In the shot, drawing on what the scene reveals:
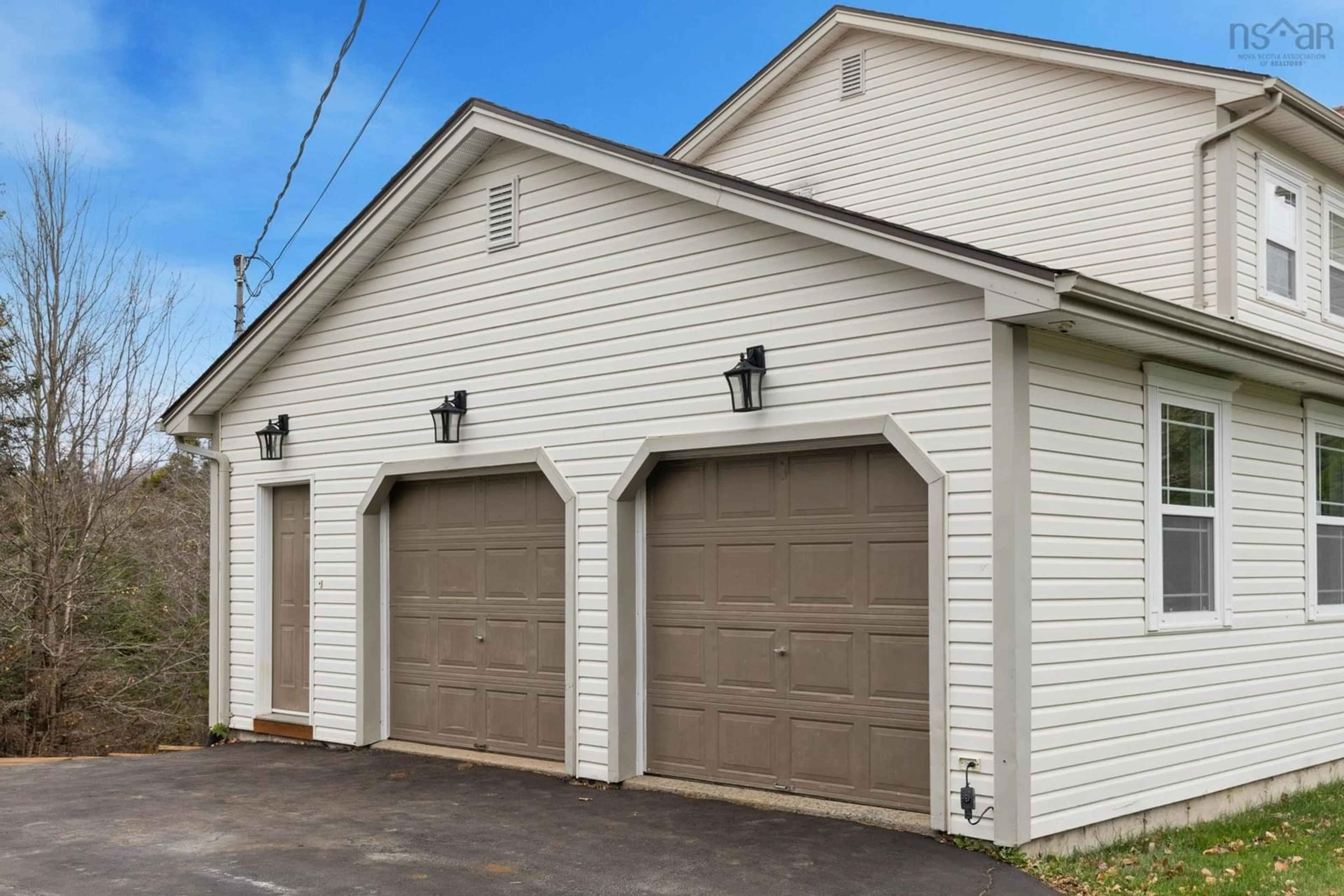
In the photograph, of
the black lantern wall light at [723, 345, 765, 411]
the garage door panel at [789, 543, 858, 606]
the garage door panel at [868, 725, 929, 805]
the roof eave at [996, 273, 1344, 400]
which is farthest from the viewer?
the black lantern wall light at [723, 345, 765, 411]

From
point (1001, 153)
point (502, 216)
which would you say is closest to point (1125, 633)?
point (502, 216)

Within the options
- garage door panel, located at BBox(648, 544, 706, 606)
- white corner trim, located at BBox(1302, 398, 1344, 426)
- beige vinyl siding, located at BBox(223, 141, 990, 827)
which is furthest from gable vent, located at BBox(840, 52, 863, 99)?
garage door panel, located at BBox(648, 544, 706, 606)

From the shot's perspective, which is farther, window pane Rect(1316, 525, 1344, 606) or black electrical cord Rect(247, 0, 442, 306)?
black electrical cord Rect(247, 0, 442, 306)

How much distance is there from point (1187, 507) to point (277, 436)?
7.69 m

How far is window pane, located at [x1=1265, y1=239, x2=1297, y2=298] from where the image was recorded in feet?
32.9

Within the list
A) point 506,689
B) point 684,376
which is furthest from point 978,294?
point 506,689

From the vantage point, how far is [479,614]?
990 centimetres

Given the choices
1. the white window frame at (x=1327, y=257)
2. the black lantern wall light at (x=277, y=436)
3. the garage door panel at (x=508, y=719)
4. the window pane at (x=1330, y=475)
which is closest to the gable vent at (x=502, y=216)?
the black lantern wall light at (x=277, y=436)

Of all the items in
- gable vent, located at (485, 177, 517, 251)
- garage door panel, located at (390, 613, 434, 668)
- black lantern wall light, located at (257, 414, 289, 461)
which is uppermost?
gable vent, located at (485, 177, 517, 251)

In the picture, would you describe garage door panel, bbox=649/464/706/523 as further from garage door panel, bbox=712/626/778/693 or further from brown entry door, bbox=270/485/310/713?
brown entry door, bbox=270/485/310/713

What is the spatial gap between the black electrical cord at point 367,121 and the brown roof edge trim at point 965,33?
3687 mm

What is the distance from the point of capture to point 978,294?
22.5ft

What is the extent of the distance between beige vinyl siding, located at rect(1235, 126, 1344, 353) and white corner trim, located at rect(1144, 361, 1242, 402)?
116cm

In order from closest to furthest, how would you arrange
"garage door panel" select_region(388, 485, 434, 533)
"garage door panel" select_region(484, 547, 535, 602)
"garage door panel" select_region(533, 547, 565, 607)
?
"garage door panel" select_region(533, 547, 565, 607) < "garage door panel" select_region(484, 547, 535, 602) < "garage door panel" select_region(388, 485, 434, 533)
